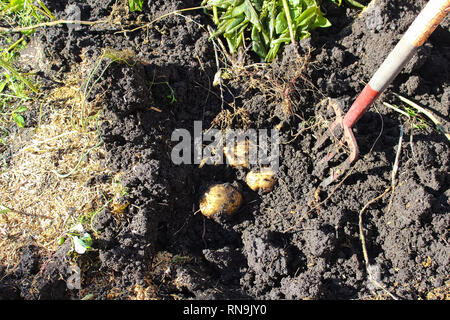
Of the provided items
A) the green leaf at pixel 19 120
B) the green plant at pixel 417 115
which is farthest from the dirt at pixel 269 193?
the green leaf at pixel 19 120

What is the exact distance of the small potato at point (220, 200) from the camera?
8.05 feet

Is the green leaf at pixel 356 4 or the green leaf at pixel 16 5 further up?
the green leaf at pixel 356 4

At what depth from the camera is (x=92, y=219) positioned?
2.37 meters

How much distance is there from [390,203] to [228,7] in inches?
74.7

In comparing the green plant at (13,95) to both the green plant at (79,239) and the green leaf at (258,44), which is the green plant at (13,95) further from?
the green leaf at (258,44)

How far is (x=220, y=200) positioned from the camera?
2453mm

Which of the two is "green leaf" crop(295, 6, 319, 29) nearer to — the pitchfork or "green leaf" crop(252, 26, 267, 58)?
"green leaf" crop(252, 26, 267, 58)

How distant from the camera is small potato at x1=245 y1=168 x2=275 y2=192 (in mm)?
2561

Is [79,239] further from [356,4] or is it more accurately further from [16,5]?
[356,4]

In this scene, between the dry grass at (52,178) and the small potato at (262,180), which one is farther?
the small potato at (262,180)

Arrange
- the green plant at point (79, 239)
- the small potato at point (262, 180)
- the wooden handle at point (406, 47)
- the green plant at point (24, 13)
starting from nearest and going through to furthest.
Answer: the wooden handle at point (406, 47) → the green plant at point (79, 239) → the small potato at point (262, 180) → the green plant at point (24, 13)

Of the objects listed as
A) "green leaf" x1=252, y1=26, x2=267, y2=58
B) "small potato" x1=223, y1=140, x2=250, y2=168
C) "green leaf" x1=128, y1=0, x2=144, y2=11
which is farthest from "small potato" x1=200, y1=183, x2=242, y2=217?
"green leaf" x1=128, y1=0, x2=144, y2=11

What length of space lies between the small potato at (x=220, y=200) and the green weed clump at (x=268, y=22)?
1.09 m

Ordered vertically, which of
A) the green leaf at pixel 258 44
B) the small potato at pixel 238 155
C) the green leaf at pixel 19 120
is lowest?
the small potato at pixel 238 155
